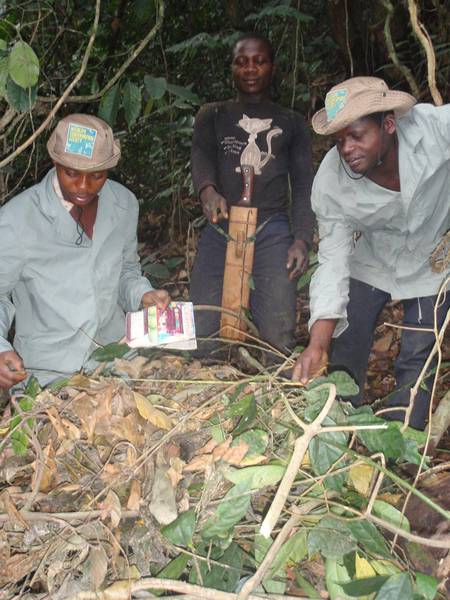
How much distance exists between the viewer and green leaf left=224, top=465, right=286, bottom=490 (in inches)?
50.1

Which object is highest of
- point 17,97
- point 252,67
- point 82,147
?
point 252,67

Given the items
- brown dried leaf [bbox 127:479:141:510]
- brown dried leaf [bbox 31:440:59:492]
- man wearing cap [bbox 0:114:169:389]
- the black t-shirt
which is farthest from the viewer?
the black t-shirt

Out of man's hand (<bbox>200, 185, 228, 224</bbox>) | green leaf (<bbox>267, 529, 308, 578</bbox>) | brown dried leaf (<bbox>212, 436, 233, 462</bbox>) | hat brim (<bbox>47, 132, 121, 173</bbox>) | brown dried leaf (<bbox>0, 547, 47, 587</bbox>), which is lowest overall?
brown dried leaf (<bbox>0, 547, 47, 587</bbox>)

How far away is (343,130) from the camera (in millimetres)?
2199

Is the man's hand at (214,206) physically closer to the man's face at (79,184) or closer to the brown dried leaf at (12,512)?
the man's face at (79,184)

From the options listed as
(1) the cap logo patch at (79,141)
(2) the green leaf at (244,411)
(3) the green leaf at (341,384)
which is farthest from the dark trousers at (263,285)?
(2) the green leaf at (244,411)

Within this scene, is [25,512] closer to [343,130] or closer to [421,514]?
[421,514]

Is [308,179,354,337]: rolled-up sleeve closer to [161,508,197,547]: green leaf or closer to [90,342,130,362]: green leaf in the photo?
[90,342,130,362]: green leaf

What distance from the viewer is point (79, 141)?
88.5 inches

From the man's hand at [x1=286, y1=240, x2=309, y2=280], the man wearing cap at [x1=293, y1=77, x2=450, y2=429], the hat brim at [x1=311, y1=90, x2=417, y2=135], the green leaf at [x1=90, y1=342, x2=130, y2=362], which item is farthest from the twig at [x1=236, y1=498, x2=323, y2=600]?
the man's hand at [x1=286, y1=240, x2=309, y2=280]

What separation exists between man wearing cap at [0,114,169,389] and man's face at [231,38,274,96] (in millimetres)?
1090

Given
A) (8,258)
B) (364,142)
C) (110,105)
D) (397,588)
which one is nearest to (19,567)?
(397,588)

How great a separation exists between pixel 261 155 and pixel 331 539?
2341 mm

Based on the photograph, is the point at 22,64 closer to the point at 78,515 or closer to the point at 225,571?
the point at 78,515
